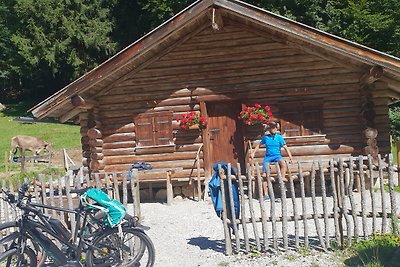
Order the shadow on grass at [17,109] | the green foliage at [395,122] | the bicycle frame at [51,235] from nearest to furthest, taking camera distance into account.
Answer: the bicycle frame at [51,235]
the green foliage at [395,122]
the shadow on grass at [17,109]

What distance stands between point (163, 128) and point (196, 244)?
6.00 m

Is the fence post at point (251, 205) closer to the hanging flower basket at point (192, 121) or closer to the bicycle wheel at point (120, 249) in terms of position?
the bicycle wheel at point (120, 249)

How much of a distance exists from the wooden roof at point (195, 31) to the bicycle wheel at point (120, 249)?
22.7 feet

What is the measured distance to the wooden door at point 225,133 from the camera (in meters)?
14.3

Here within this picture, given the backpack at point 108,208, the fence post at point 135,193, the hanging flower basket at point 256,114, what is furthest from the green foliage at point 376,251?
the hanging flower basket at point 256,114

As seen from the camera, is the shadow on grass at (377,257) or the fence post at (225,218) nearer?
the shadow on grass at (377,257)

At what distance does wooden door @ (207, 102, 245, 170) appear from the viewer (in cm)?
1434

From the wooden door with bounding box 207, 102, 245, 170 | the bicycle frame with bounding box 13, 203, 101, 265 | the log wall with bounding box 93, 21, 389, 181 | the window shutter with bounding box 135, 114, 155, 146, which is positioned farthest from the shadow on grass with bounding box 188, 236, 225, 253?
the window shutter with bounding box 135, 114, 155, 146

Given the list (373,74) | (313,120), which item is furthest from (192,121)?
(373,74)

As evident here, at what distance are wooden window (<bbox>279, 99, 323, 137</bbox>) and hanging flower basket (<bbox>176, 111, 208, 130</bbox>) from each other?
210 cm

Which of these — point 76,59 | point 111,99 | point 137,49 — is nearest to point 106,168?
point 111,99

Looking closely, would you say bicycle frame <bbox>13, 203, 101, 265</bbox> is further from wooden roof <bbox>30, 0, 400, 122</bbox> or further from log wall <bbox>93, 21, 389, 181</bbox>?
log wall <bbox>93, 21, 389, 181</bbox>

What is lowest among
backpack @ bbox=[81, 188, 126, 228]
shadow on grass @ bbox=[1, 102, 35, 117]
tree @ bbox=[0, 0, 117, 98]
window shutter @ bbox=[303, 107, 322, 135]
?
backpack @ bbox=[81, 188, 126, 228]

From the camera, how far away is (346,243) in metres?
7.73
